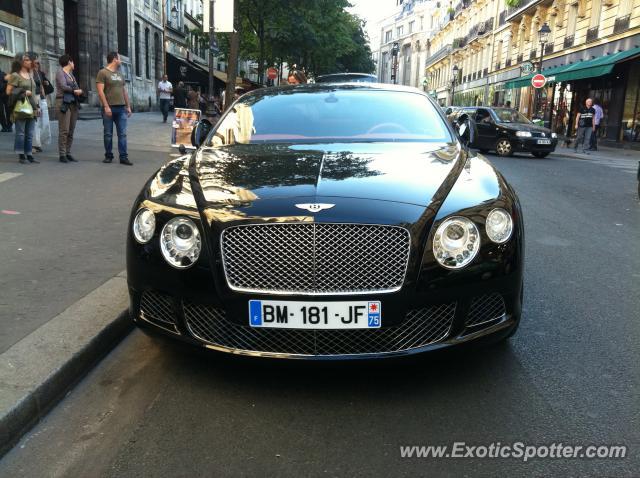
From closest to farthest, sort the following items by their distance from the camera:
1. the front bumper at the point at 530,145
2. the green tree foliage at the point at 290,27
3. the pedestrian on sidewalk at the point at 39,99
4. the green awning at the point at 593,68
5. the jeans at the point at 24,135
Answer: the jeans at the point at 24,135
the pedestrian on sidewalk at the point at 39,99
the front bumper at the point at 530,145
the green awning at the point at 593,68
the green tree foliage at the point at 290,27

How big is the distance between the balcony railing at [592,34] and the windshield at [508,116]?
11.5 meters

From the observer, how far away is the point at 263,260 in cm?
271

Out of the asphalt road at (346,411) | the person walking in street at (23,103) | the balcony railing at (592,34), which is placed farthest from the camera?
the balcony railing at (592,34)

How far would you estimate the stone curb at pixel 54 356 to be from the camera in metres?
2.57

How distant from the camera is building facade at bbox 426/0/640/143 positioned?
81.0 feet

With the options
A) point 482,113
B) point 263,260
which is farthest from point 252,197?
point 482,113

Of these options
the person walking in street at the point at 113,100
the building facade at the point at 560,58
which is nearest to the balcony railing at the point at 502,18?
the building facade at the point at 560,58

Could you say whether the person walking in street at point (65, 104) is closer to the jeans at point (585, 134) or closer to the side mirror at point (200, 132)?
the side mirror at point (200, 132)

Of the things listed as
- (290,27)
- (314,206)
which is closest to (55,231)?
(314,206)

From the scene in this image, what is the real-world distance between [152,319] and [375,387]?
112cm

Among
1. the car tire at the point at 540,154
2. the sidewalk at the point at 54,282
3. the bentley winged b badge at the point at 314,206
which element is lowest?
the sidewalk at the point at 54,282

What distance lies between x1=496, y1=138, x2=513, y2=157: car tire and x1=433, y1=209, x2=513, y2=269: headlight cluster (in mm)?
16741

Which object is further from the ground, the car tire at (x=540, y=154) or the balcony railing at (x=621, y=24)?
the balcony railing at (x=621, y=24)

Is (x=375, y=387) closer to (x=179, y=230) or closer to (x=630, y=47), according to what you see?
(x=179, y=230)
